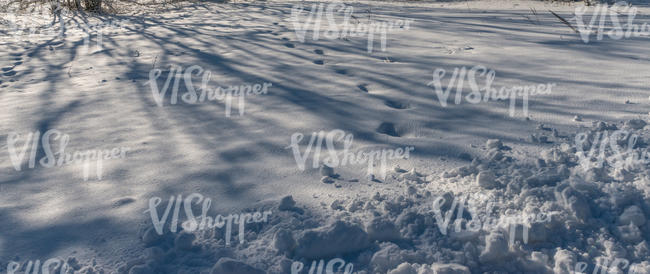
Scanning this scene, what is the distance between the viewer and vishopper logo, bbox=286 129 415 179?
2.38 metres

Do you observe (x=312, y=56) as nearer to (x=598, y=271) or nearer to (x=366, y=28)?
(x=366, y=28)

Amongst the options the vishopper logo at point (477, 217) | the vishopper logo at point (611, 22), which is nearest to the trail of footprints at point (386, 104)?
the vishopper logo at point (477, 217)

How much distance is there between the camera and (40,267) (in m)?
1.69

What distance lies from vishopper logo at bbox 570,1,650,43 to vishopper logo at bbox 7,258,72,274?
176 inches

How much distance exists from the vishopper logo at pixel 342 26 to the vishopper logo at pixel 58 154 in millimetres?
2635

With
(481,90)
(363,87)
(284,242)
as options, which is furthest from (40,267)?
(481,90)

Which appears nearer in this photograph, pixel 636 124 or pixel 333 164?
pixel 333 164

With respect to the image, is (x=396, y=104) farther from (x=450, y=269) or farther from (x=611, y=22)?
(x=611, y=22)

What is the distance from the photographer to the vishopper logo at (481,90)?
122 inches

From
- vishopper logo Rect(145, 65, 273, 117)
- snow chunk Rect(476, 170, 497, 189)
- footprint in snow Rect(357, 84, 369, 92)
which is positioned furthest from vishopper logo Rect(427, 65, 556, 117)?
vishopper logo Rect(145, 65, 273, 117)

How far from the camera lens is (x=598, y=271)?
63.2 inches

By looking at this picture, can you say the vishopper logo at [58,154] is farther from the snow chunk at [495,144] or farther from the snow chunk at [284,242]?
the snow chunk at [495,144]

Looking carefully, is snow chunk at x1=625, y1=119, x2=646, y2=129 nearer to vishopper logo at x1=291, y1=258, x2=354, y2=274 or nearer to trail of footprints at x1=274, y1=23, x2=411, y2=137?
trail of footprints at x1=274, y1=23, x2=411, y2=137

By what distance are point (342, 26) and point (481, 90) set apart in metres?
2.72
